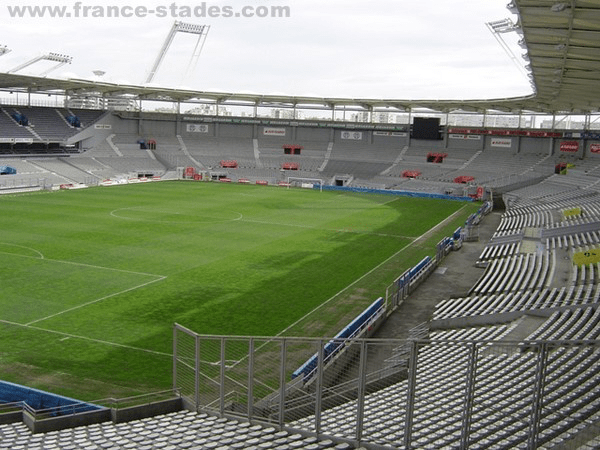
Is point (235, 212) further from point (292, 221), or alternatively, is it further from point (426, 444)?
point (426, 444)

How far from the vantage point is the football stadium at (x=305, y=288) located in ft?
35.2

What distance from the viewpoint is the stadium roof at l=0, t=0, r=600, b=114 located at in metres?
18.3

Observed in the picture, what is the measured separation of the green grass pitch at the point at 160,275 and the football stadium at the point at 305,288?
0.14 meters

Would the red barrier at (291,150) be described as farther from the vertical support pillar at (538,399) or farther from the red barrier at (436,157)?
the vertical support pillar at (538,399)

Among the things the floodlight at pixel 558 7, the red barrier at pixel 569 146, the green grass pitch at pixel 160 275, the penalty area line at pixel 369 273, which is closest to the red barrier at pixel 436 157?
the red barrier at pixel 569 146

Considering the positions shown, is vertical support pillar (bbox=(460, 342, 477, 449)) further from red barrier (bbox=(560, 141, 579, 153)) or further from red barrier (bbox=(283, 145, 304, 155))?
red barrier (bbox=(283, 145, 304, 155))

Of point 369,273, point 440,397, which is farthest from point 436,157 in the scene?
point 440,397

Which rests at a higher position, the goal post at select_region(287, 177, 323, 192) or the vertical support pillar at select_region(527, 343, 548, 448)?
the vertical support pillar at select_region(527, 343, 548, 448)

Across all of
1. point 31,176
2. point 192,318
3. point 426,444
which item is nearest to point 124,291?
point 192,318

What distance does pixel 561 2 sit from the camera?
17.0m

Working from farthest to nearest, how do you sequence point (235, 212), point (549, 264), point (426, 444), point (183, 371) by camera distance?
point (235, 212)
point (549, 264)
point (183, 371)
point (426, 444)

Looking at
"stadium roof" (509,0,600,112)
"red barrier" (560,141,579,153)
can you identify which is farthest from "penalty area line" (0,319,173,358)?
"red barrier" (560,141,579,153)

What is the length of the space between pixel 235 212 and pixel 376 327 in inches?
1117

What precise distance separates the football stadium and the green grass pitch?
137mm
